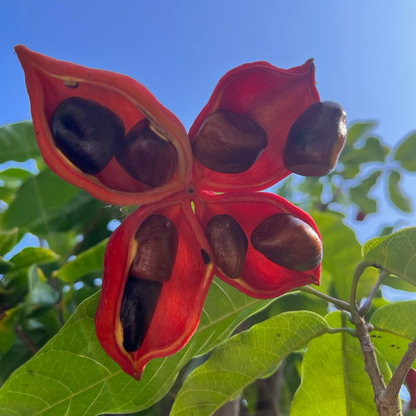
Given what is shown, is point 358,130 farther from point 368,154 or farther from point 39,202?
point 39,202

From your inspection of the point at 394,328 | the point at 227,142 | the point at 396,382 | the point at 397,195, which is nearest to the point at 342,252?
the point at 394,328

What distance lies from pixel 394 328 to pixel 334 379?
18 cm

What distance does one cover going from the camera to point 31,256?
3.94ft

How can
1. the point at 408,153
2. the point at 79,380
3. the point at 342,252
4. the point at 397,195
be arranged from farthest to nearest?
the point at 397,195 < the point at 408,153 < the point at 342,252 < the point at 79,380

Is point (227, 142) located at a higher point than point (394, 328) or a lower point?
higher

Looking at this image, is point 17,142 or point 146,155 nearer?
point 146,155

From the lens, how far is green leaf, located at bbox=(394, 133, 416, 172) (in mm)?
2111

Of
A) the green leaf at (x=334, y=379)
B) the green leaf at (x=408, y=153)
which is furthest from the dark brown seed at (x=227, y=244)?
the green leaf at (x=408, y=153)

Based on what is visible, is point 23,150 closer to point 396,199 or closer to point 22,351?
point 22,351

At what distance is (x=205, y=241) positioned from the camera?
0.80 m

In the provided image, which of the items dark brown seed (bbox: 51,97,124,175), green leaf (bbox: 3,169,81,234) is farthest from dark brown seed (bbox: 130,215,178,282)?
green leaf (bbox: 3,169,81,234)

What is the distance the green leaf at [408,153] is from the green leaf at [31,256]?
1.79m

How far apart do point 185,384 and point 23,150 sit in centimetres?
82

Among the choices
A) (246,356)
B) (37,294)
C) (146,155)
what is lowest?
(246,356)
